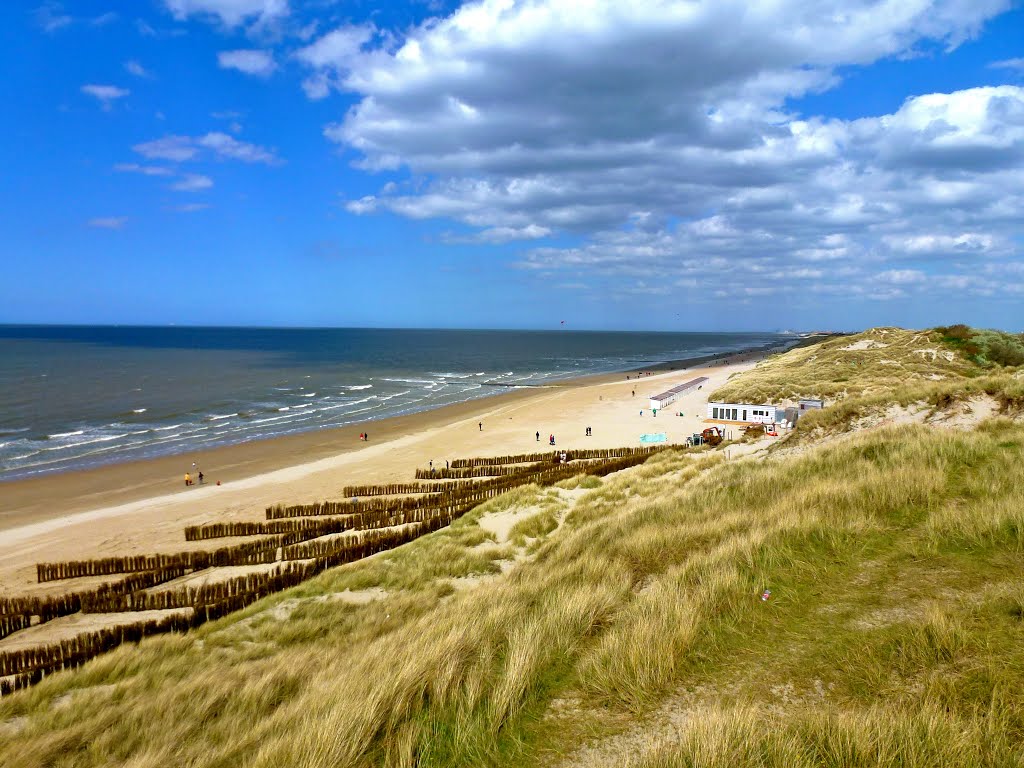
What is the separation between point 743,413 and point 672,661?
37.4m

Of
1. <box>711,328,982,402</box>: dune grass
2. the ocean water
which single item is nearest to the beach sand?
the ocean water

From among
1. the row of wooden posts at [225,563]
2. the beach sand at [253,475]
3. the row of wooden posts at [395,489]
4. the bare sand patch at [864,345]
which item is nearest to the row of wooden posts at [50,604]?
the row of wooden posts at [225,563]

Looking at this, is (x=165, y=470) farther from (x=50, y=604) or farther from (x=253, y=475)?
(x=50, y=604)

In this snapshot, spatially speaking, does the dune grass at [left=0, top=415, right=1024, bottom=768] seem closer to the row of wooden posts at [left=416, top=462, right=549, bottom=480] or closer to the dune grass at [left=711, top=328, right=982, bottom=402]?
the row of wooden posts at [left=416, top=462, right=549, bottom=480]

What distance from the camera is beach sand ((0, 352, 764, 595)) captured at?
20.9 meters

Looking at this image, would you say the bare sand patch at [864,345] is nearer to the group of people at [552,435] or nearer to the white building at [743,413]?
the white building at [743,413]

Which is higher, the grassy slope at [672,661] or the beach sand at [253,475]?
the grassy slope at [672,661]

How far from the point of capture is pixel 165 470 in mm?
32344

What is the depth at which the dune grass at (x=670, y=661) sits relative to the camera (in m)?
3.96

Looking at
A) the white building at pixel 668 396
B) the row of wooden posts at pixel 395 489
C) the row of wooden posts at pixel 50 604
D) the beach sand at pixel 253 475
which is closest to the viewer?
the row of wooden posts at pixel 50 604

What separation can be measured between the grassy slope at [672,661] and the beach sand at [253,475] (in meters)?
12.8

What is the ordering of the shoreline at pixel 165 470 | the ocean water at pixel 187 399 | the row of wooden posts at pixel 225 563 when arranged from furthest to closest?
the ocean water at pixel 187 399
the shoreline at pixel 165 470
the row of wooden posts at pixel 225 563

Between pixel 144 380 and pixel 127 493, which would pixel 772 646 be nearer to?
pixel 127 493

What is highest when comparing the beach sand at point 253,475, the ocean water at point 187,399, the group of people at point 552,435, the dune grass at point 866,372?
the dune grass at point 866,372
